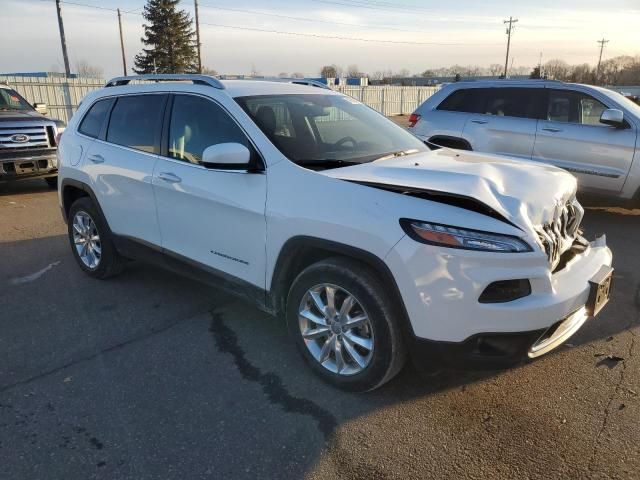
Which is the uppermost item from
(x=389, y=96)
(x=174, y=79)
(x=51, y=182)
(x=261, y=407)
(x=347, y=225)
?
(x=174, y=79)

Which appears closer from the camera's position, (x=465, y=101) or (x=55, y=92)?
(x=465, y=101)

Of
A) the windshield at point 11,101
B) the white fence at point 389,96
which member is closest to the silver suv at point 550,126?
the windshield at point 11,101

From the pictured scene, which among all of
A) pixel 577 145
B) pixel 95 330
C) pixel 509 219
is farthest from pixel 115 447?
pixel 577 145

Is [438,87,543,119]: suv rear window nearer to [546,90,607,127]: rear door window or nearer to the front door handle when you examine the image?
[546,90,607,127]: rear door window

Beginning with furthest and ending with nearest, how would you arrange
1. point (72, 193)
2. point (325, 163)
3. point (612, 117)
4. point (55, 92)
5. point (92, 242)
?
point (55, 92) → point (612, 117) → point (72, 193) → point (92, 242) → point (325, 163)

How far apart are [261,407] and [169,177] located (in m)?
1.83

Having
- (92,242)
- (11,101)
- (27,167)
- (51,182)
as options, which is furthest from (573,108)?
(11,101)

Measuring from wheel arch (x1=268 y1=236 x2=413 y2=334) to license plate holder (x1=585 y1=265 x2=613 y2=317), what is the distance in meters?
1.07

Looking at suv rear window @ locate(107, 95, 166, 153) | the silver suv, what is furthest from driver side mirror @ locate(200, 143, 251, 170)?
the silver suv

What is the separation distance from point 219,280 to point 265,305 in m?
0.48

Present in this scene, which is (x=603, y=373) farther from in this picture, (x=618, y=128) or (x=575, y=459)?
(x=618, y=128)

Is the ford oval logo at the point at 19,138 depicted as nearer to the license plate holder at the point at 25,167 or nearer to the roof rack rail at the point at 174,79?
the license plate holder at the point at 25,167

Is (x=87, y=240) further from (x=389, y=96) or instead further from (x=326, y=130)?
(x=389, y=96)

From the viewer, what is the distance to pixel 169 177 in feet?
12.8
